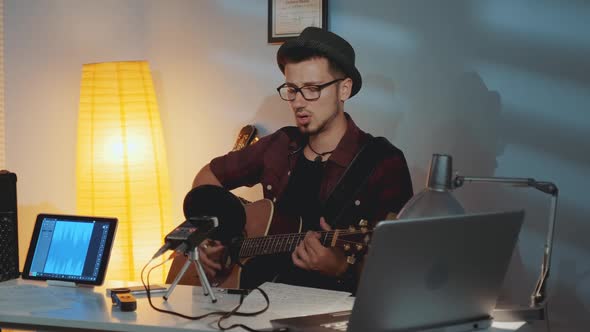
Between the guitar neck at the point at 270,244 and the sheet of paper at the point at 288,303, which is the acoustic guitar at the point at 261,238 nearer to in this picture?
the guitar neck at the point at 270,244

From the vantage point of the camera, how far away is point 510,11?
291cm

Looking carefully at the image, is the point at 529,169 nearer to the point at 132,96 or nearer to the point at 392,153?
the point at 392,153

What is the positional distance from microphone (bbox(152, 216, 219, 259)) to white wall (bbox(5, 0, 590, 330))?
1.25 meters

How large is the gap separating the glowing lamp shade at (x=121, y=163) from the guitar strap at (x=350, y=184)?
918mm

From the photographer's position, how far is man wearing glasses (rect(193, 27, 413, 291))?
2.60 metres

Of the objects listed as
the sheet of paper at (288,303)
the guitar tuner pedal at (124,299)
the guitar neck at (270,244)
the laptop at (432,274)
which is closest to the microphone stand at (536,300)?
the laptop at (432,274)

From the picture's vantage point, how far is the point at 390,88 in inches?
123

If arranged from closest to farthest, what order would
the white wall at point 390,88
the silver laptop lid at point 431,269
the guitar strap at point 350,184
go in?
the silver laptop lid at point 431,269 → the guitar strap at point 350,184 → the white wall at point 390,88

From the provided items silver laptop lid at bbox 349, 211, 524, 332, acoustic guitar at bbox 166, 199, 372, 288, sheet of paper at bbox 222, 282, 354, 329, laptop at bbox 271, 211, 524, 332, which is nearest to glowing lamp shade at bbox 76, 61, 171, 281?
acoustic guitar at bbox 166, 199, 372, 288

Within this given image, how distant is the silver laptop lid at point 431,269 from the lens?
1514 millimetres

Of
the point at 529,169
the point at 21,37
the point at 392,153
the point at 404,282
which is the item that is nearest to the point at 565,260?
the point at 529,169

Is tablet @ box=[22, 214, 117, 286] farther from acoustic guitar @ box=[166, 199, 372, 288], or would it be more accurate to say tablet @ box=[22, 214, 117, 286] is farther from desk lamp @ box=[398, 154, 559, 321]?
desk lamp @ box=[398, 154, 559, 321]

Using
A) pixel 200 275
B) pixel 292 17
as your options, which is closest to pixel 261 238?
pixel 200 275

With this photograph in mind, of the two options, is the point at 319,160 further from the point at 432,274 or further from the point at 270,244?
the point at 432,274
